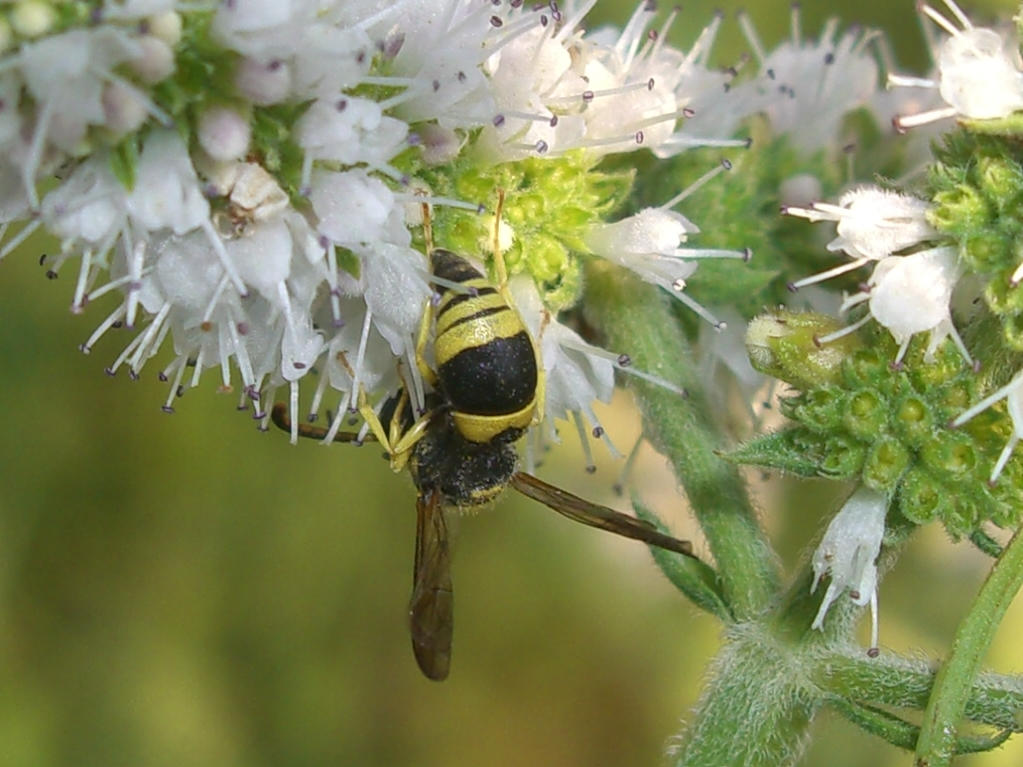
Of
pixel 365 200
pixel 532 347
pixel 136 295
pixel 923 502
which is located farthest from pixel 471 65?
pixel 923 502

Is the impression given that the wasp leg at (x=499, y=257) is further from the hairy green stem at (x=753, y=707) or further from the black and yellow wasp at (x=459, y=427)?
the hairy green stem at (x=753, y=707)

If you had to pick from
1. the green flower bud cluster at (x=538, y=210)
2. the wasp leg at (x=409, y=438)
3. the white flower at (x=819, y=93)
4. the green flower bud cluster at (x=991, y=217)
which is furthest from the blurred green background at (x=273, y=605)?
the green flower bud cluster at (x=991, y=217)

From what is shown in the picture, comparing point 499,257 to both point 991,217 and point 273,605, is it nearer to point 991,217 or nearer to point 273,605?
point 991,217

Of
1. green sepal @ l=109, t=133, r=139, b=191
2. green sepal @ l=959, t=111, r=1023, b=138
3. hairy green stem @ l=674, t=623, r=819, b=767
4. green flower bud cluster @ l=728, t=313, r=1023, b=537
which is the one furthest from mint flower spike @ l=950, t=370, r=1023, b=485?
green sepal @ l=109, t=133, r=139, b=191

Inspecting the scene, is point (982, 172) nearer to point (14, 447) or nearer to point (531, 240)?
point (531, 240)

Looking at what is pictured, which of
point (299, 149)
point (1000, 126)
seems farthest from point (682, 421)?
point (299, 149)
